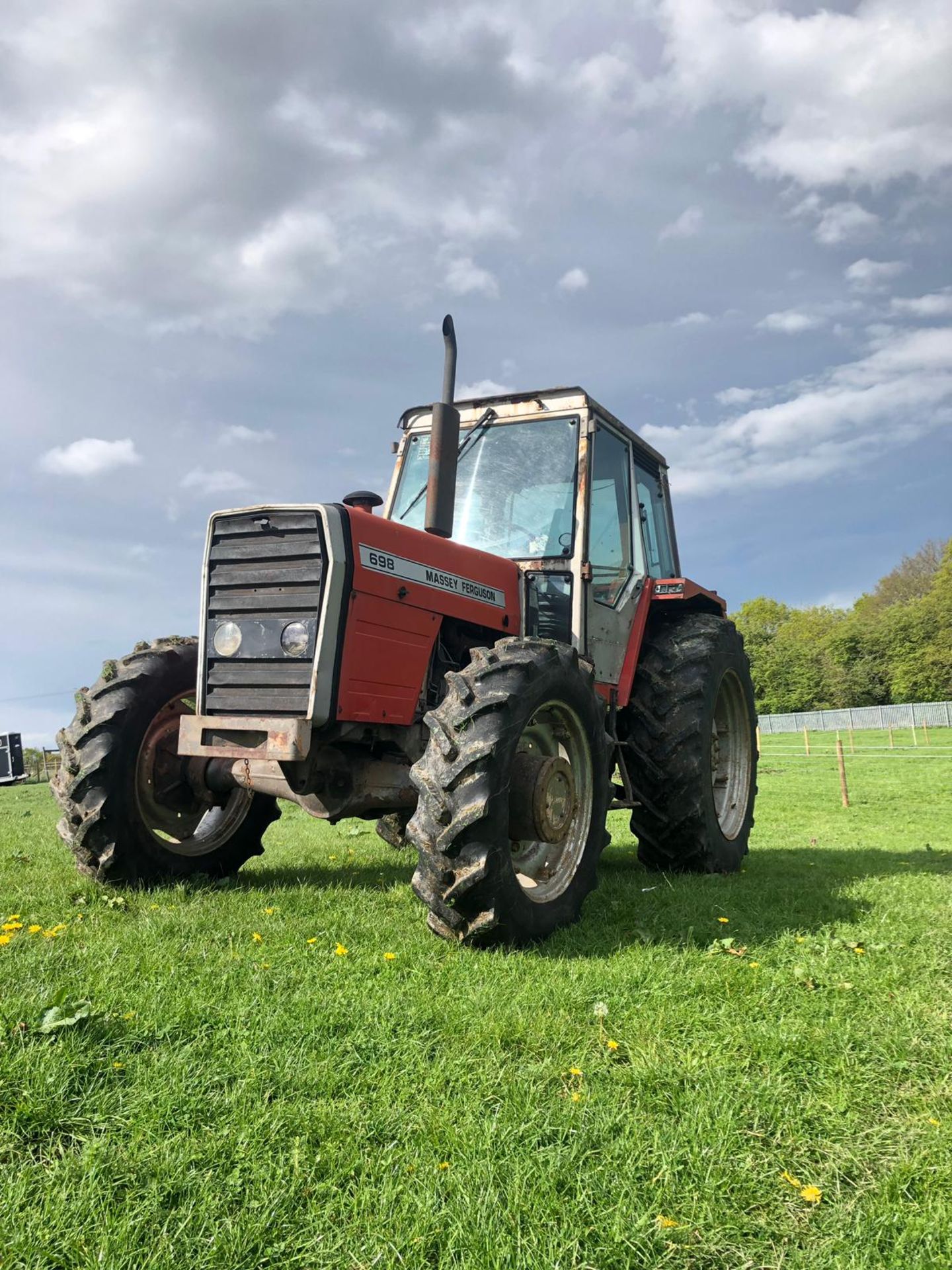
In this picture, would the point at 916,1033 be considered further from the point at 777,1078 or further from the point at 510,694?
the point at 510,694

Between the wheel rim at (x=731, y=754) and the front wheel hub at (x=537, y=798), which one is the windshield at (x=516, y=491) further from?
the wheel rim at (x=731, y=754)

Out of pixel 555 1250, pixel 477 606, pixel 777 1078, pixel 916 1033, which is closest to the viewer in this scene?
pixel 555 1250

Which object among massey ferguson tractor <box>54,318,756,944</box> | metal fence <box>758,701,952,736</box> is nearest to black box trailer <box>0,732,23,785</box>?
massey ferguson tractor <box>54,318,756,944</box>

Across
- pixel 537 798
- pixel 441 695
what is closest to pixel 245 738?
pixel 441 695

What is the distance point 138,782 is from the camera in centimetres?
497

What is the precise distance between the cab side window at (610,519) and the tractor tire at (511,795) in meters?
1.31

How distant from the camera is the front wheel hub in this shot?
13.8ft

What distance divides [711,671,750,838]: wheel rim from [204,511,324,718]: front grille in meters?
3.90

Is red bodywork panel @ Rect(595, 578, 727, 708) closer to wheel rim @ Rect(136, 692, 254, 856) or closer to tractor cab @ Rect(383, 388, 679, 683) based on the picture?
tractor cab @ Rect(383, 388, 679, 683)

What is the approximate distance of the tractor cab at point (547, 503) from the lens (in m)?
5.69

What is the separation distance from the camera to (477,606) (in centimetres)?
520

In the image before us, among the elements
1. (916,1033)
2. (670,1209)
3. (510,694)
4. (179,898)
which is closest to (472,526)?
(510,694)

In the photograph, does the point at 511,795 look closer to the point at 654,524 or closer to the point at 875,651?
the point at 654,524

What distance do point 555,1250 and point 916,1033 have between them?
73.0 inches
